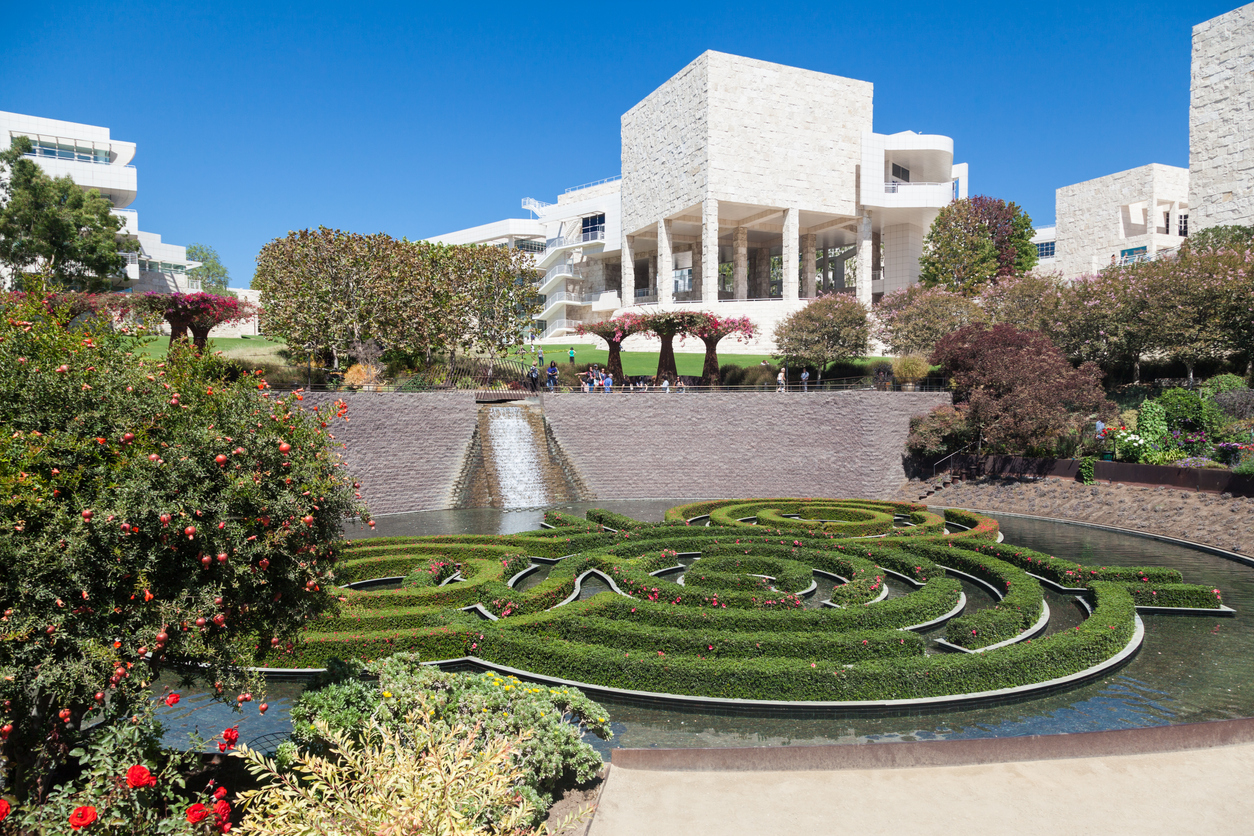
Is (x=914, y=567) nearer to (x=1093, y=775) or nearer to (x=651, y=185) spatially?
(x=1093, y=775)

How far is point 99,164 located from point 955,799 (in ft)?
254

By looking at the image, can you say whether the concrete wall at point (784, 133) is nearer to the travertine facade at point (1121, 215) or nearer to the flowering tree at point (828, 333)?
the flowering tree at point (828, 333)

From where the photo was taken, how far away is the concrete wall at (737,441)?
32.5 metres

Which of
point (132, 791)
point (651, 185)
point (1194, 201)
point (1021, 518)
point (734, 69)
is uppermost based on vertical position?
point (734, 69)

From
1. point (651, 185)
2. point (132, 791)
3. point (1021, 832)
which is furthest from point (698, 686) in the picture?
point (651, 185)

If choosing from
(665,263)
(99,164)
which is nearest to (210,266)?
(99,164)

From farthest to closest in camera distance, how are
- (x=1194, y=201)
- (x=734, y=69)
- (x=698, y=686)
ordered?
1. (x=734, y=69)
2. (x=1194, y=201)
3. (x=698, y=686)

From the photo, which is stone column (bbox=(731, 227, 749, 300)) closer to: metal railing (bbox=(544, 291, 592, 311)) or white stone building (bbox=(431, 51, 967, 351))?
white stone building (bbox=(431, 51, 967, 351))

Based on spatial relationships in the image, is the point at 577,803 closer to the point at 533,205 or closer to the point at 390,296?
the point at 390,296

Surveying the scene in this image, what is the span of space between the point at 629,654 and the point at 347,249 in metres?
27.2

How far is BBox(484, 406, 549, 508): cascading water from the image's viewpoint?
3100 cm

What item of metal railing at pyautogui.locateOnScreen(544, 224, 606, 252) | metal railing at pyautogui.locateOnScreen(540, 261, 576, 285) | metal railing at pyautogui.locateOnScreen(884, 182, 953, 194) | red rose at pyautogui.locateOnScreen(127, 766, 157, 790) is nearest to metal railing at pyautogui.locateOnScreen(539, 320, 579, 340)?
metal railing at pyautogui.locateOnScreen(540, 261, 576, 285)

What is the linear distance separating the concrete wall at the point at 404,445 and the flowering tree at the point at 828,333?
64.1 ft

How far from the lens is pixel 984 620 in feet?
42.4
